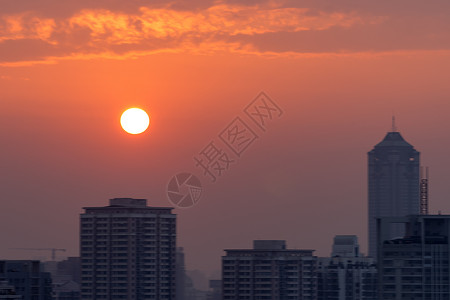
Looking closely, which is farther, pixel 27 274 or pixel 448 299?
pixel 27 274

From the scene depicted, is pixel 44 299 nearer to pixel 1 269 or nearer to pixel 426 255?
pixel 1 269

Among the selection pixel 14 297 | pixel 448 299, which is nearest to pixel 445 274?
pixel 448 299

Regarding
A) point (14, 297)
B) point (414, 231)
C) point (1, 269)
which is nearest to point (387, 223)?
point (414, 231)

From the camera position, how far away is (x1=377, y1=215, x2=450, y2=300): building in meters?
144

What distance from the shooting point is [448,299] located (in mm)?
145000

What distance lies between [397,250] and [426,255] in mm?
3164

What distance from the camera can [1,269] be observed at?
19212 cm

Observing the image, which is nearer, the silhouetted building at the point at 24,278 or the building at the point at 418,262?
the building at the point at 418,262

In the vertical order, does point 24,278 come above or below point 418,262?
below

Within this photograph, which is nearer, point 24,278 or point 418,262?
point 418,262

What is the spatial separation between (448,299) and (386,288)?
280 inches

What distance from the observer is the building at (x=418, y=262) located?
143875 millimetres

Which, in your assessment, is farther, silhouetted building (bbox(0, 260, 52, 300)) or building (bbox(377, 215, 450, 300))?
silhouetted building (bbox(0, 260, 52, 300))

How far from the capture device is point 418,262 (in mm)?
143750
